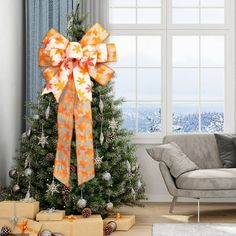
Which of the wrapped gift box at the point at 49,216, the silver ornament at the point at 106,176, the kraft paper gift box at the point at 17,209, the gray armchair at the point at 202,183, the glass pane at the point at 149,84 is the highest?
the glass pane at the point at 149,84

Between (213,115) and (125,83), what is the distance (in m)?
1.04

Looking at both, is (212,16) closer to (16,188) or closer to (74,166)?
(74,166)

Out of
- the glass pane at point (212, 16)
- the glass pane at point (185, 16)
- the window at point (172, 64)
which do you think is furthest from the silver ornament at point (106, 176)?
the glass pane at point (212, 16)

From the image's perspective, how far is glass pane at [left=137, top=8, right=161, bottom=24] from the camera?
6.84m

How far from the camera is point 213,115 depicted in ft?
22.5

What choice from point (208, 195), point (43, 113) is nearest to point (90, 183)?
point (43, 113)

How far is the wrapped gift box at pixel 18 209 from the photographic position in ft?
15.3

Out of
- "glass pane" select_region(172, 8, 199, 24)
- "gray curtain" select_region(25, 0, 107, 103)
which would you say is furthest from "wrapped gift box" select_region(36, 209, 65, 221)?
"glass pane" select_region(172, 8, 199, 24)

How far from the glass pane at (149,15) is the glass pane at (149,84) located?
0.54 m

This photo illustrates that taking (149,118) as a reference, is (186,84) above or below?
above

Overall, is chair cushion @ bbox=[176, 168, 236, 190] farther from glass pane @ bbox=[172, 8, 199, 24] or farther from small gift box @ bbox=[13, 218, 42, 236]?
glass pane @ bbox=[172, 8, 199, 24]

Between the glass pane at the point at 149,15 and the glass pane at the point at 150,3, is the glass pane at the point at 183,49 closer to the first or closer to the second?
the glass pane at the point at 149,15

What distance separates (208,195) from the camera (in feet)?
18.1

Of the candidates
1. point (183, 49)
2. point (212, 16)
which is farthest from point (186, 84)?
point (212, 16)
